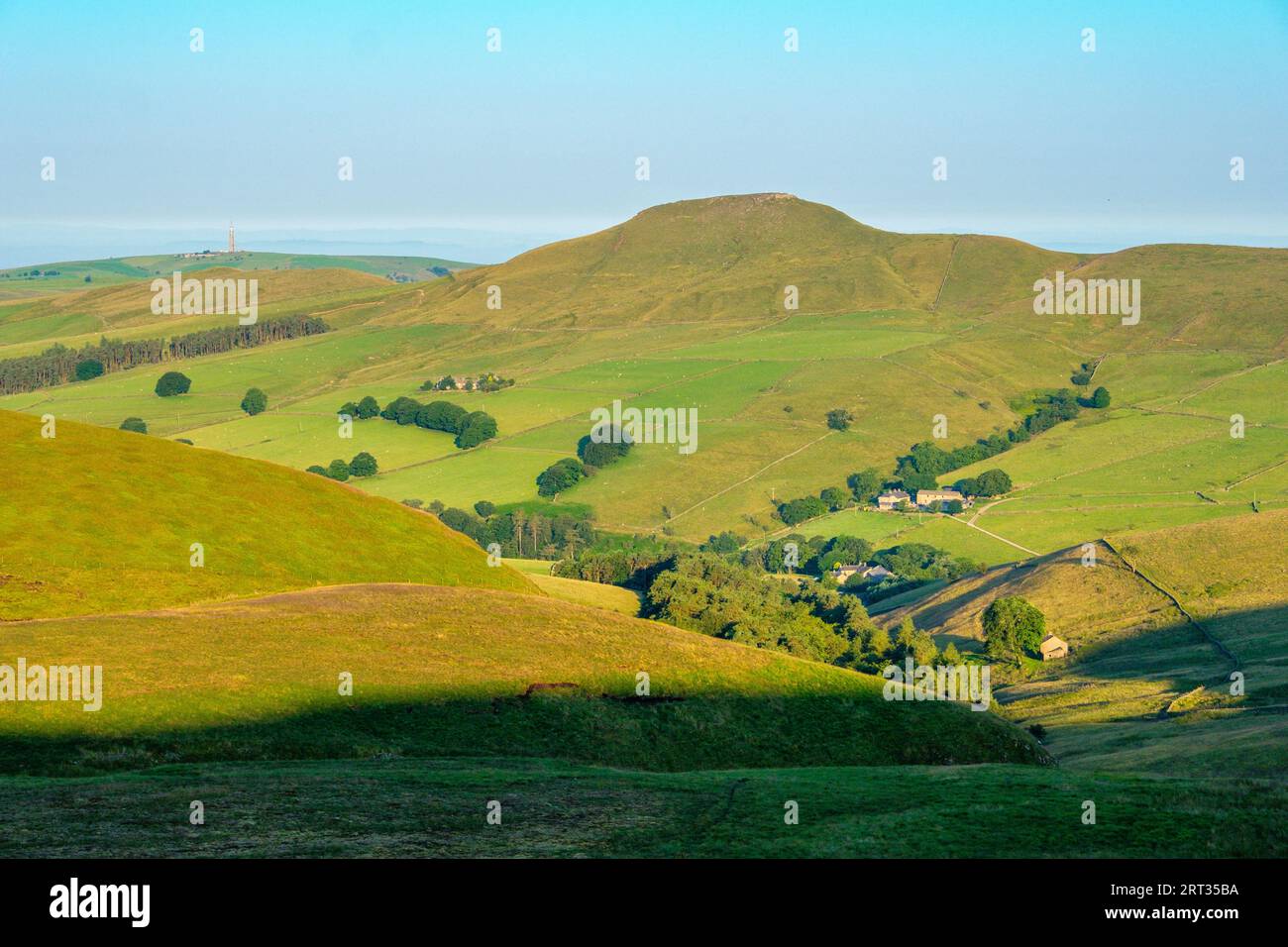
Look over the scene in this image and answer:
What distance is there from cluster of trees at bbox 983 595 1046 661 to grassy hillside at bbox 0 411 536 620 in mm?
46995

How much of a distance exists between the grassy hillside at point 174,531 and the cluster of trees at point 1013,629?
46995mm

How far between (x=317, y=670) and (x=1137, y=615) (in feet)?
301

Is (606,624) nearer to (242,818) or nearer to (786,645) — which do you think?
(786,645)

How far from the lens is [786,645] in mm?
100000

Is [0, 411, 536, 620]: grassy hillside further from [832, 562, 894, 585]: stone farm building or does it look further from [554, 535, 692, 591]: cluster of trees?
[832, 562, 894, 585]: stone farm building

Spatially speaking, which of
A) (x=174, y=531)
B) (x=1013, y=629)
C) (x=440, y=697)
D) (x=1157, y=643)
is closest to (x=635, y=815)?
(x=440, y=697)

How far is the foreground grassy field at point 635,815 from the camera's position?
30.9 m

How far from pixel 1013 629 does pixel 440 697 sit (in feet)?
245

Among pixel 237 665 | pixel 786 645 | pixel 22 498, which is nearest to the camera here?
pixel 237 665

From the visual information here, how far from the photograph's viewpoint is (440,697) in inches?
2237

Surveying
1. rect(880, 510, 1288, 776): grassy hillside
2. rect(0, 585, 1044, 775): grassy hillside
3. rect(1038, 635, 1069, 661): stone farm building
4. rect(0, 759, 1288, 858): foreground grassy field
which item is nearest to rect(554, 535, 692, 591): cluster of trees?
rect(880, 510, 1288, 776): grassy hillside

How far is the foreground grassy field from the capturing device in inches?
1216

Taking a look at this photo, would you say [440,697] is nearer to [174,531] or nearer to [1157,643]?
[174,531]
